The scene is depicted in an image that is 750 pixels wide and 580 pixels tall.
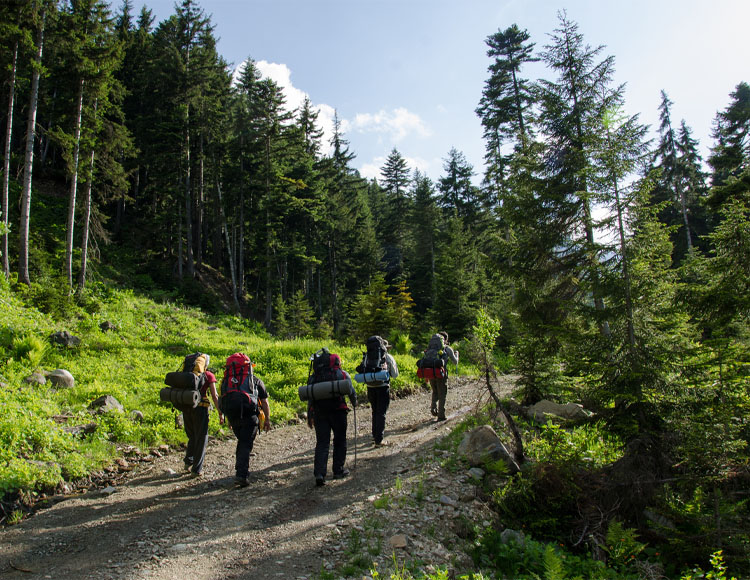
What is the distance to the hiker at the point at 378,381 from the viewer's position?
8547mm

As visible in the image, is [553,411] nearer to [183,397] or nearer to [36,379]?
[183,397]

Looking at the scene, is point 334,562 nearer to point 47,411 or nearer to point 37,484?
point 37,484

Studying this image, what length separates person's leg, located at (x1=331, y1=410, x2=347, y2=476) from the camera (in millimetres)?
6863

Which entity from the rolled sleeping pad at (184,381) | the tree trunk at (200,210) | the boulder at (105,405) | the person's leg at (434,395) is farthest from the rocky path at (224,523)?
the tree trunk at (200,210)

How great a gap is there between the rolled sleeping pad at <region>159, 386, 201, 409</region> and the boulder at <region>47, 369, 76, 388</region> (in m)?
5.07

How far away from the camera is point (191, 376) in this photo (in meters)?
7.15

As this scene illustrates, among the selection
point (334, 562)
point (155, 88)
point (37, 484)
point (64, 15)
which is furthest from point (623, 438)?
point (155, 88)

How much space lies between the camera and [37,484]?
6168 mm

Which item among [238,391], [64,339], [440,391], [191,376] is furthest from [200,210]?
[238,391]

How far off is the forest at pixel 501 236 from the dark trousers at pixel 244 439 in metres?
4.20

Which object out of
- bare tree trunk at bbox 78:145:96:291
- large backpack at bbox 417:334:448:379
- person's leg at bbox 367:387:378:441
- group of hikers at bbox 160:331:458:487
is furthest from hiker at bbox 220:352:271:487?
bare tree trunk at bbox 78:145:96:291

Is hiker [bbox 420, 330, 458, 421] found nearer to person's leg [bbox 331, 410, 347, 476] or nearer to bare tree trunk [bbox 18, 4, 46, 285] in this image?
person's leg [bbox 331, 410, 347, 476]

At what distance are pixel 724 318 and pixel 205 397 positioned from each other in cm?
903

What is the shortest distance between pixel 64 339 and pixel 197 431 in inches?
350
